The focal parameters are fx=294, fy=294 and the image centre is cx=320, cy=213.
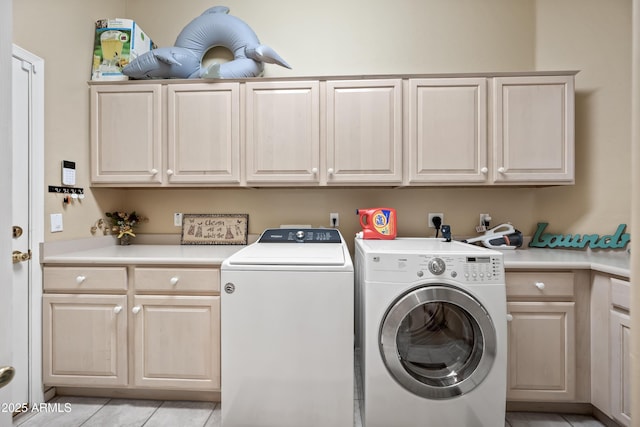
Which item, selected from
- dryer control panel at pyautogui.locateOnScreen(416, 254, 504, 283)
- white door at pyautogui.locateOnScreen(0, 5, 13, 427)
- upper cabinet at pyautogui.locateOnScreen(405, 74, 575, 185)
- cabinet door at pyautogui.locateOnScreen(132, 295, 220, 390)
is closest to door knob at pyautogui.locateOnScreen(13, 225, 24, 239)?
cabinet door at pyautogui.locateOnScreen(132, 295, 220, 390)

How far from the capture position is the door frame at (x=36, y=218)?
1.68 meters

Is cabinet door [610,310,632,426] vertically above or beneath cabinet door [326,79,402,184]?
beneath

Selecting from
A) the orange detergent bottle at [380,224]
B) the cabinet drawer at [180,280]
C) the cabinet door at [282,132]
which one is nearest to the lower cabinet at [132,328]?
the cabinet drawer at [180,280]

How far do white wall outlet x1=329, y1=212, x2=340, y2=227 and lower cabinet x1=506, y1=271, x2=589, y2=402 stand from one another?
3.85 ft

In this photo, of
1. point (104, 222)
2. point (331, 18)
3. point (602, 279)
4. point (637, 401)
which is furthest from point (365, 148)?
point (104, 222)

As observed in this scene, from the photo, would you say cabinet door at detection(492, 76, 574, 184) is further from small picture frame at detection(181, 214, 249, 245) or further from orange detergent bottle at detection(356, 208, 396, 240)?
small picture frame at detection(181, 214, 249, 245)

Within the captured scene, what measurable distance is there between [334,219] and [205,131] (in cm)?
113

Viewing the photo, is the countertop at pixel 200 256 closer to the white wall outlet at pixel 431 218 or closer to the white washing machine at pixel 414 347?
the white washing machine at pixel 414 347

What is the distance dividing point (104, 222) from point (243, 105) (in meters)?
1.36

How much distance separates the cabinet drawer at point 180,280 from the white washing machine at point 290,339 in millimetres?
343

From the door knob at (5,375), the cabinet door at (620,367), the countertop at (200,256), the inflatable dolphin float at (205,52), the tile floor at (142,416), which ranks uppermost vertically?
the inflatable dolphin float at (205,52)

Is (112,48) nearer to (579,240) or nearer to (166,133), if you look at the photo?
(166,133)

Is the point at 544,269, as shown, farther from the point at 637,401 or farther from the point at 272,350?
the point at 272,350

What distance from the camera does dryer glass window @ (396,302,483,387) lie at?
1470 millimetres
